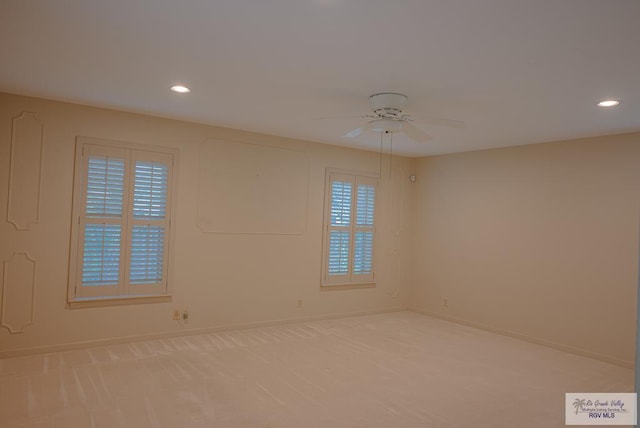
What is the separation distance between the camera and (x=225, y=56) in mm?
3039

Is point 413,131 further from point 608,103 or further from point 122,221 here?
point 122,221

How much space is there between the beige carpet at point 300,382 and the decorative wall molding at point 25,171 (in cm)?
137

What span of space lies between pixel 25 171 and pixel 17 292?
3.84ft

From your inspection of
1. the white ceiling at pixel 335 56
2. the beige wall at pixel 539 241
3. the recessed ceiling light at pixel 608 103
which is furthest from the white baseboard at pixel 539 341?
the recessed ceiling light at pixel 608 103

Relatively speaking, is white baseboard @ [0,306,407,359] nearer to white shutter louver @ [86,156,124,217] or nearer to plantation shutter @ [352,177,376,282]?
plantation shutter @ [352,177,376,282]

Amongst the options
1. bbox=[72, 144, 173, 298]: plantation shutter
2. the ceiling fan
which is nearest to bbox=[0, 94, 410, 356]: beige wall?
bbox=[72, 144, 173, 298]: plantation shutter

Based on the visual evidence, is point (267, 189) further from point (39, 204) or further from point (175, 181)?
point (39, 204)

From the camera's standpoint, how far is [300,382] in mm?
3855

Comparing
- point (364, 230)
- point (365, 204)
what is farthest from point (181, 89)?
point (364, 230)

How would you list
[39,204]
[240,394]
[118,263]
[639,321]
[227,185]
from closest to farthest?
[639,321] → [240,394] → [39,204] → [118,263] → [227,185]

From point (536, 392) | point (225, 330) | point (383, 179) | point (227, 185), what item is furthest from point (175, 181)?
point (536, 392)

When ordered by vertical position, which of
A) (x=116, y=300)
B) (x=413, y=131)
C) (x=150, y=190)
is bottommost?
(x=116, y=300)

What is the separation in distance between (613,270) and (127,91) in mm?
5330

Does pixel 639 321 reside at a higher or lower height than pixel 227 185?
lower
